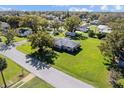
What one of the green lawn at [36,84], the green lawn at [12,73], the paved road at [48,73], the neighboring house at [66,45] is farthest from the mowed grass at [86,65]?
the green lawn at [12,73]

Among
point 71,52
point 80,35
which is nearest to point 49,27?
point 80,35

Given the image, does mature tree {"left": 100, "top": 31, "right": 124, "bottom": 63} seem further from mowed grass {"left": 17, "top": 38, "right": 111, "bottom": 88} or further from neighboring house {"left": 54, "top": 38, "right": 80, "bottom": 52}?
neighboring house {"left": 54, "top": 38, "right": 80, "bottom": 52}

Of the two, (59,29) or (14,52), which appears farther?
(59,29)

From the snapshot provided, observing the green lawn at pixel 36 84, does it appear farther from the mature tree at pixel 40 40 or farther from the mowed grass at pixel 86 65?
the mature tree at pixel 40 40

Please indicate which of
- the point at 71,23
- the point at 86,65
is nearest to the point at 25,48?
the point at 86,65

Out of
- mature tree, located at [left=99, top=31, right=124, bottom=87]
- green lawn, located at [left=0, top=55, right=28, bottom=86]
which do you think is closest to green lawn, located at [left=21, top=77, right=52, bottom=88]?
green lawn, located at [left=0, top=55, right=28, bottom=86]

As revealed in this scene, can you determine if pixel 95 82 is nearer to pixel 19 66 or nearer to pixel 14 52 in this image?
pixel 19 66
